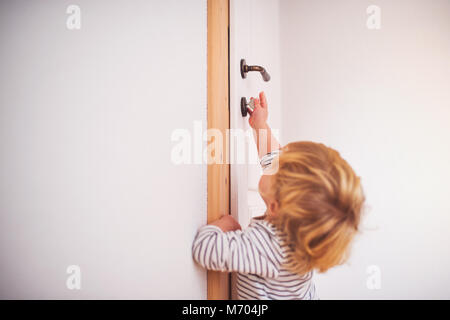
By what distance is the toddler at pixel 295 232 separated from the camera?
1.69 ft

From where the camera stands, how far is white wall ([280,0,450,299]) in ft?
3.96

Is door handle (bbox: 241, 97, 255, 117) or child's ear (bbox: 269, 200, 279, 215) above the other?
door handle (bbox: 241, 97, 255, 117)

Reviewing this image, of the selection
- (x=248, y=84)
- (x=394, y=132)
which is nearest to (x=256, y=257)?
(x=248, y=84)

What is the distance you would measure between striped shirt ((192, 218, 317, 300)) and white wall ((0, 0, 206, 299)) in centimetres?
6

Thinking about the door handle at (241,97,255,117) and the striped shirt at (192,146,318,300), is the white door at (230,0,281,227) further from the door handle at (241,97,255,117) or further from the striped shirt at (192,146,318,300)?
the striped shirt at (192,146,318,300)

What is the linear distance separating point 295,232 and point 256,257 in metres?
0.09

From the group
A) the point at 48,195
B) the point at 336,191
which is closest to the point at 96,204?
the point at 48,195

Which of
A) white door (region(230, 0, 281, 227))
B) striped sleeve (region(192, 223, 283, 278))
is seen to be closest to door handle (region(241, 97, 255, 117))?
white door (region(230, 0, 281, 227))

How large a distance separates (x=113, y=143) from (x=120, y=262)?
156 mm

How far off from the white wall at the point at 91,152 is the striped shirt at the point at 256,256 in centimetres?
6

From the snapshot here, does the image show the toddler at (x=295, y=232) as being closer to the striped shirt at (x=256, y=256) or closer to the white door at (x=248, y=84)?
the striped shirt at (x=256, y=256)

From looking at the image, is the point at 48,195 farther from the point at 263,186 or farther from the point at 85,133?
the point at 263,186

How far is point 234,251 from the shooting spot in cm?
52

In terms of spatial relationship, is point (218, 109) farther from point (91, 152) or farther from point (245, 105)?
point (91, 152)
